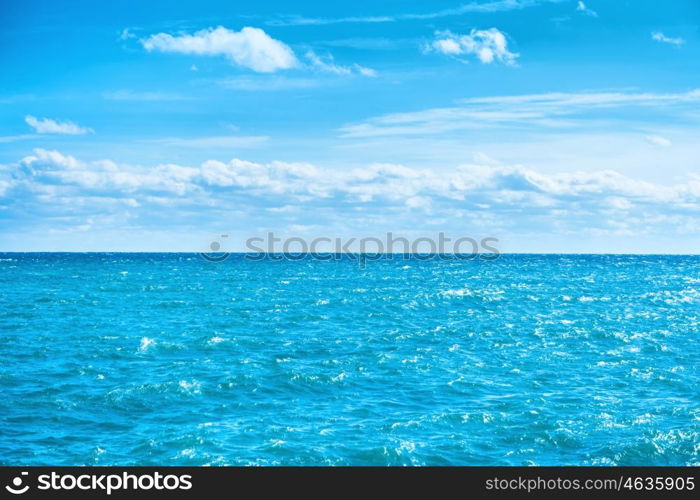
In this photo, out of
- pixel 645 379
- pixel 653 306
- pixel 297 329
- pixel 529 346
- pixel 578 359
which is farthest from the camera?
pixel 653 306

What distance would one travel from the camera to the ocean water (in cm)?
2080

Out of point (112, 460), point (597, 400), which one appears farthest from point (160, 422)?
point (597, 400)

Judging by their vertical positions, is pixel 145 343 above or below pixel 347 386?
above

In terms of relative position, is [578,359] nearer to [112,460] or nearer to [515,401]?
[515,401]

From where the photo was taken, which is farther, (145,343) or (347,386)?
(145,343)

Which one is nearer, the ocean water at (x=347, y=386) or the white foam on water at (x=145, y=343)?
the ocean water at (x=347, y=386)

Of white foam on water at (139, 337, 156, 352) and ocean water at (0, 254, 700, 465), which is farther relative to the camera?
white foam on water at (139, 337, 156, 352)

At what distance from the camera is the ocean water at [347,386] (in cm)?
2080

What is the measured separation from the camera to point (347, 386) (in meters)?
28.8
